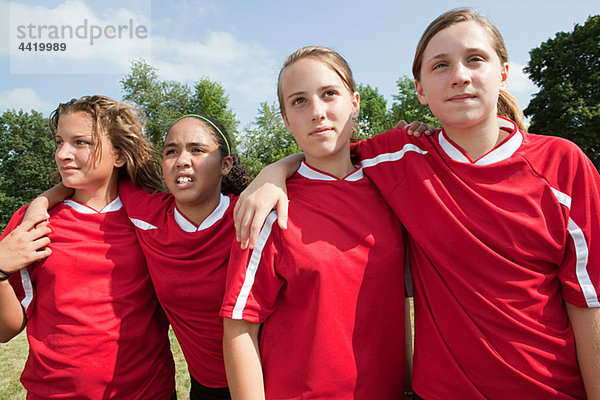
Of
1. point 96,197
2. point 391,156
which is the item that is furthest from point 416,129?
point 96,197

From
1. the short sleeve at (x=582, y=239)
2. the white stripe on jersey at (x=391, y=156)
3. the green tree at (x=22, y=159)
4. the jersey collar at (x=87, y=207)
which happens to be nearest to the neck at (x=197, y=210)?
the jersey collar at (x=87, y=207)

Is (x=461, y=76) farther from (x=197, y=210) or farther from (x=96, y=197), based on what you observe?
(x=96, y=197)

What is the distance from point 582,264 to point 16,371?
6685 mm

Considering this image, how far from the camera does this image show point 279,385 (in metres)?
1.63

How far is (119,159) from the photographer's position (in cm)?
261

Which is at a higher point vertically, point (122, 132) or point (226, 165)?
point (122, 132)

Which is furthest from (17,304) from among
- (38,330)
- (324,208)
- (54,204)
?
(324,208)

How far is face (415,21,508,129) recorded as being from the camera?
5.33 ft

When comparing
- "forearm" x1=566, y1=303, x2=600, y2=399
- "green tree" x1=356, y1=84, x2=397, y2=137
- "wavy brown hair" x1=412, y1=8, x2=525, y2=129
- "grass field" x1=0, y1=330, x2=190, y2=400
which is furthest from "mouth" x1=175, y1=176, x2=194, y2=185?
"green tree" x1=356, y1=84, x2=397, y2=137

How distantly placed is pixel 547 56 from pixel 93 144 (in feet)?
88.7

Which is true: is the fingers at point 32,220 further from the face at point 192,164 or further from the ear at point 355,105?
the ear at point 355,105

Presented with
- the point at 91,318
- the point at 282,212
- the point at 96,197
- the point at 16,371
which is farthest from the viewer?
the point at 16,371

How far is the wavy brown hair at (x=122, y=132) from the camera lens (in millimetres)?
2486

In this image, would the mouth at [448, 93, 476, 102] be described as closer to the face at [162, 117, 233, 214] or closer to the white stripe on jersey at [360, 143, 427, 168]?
the white stripe on jersey at [360, 143, 427, 168]
